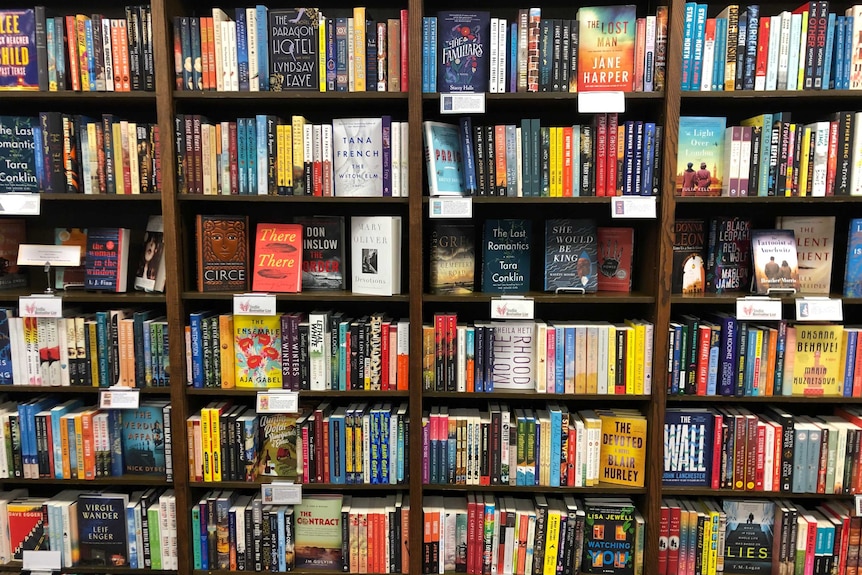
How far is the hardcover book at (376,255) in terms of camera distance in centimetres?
184

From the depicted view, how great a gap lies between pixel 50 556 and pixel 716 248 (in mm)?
2843

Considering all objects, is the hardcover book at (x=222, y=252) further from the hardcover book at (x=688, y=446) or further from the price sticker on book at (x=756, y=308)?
the price sticker on book at (x=756, y=308)

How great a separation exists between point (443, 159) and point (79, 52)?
1394 millimetres

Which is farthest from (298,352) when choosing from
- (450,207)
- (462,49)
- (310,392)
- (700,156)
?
(700,156)

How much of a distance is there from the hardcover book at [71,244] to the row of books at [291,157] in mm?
524

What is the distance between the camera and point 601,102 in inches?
67.9

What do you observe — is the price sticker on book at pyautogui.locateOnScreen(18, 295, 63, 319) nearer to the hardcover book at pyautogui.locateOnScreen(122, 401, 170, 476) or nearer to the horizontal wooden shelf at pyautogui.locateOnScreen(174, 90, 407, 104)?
the hardcover book at pyautogui.locateOnScreen(122, 401, 170, 476)

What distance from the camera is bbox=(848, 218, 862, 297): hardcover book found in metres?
1.81

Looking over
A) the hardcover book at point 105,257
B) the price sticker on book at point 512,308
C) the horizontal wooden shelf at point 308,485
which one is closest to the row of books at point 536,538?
the horizontal wooden shelf at point 308,485

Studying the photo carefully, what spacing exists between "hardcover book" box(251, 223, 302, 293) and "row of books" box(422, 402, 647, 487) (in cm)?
75

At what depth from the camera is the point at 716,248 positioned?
1879 mm

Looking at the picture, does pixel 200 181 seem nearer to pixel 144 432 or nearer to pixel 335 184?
pixel 335 184

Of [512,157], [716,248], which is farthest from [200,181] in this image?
[716,248]

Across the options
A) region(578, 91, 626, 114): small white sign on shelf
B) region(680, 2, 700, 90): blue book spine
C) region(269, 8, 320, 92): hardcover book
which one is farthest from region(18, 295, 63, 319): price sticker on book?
region(680, 2, 700, 90): blue book spine
